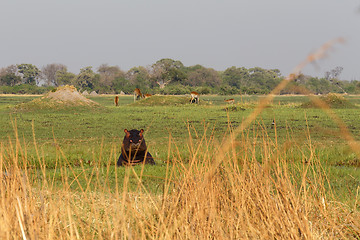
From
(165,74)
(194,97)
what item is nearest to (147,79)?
(165,74)

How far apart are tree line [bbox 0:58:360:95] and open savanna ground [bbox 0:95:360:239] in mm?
75683

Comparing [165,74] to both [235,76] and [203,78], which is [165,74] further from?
[235,76]

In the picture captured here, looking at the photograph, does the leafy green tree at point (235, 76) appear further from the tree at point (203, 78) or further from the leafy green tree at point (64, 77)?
the leafy green tree at point (64, 77)

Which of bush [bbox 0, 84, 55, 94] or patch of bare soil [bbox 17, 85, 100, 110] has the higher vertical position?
patch of bare soil [bbox 17, 85, 100, 110]

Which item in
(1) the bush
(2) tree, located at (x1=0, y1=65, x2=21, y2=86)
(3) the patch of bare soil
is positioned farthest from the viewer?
(2) tree, located at (x1=0, y1=65, x2=21, y2=86)

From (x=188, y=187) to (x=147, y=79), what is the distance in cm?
10343

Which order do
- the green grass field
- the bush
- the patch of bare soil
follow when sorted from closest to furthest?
the green grass field, the patch of bare soil, the bush

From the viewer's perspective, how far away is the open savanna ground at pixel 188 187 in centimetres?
374

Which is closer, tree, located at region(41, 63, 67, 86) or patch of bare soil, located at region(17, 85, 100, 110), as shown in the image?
patch of bare soil, located at region(17, 85, 100, 110)

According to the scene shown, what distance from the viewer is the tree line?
96688 millimetres

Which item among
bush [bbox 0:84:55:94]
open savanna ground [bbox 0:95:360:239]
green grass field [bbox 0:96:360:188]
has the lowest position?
bush [bbox 0:84:55:94]

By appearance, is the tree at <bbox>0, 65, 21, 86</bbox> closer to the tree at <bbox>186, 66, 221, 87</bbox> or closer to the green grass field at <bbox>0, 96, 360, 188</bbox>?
the tree at <bbox>186, 66, 221, 87</bbox>

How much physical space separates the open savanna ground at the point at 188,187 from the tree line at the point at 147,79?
7568cm

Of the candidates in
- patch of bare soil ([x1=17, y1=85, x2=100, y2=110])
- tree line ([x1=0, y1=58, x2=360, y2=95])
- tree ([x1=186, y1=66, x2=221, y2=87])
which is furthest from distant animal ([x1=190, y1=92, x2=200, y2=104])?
tree ([x1=186, y1=66, x2=221, y2=87])
